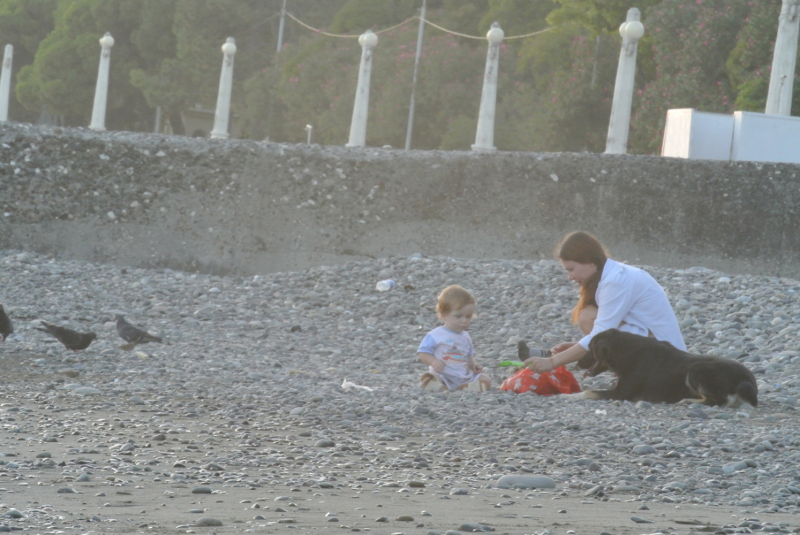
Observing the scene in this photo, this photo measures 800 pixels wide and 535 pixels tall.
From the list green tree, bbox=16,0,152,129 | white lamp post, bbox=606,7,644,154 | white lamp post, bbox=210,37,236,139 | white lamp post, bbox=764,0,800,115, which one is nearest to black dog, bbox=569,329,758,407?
white lamp post, bbox=606,7,644,154

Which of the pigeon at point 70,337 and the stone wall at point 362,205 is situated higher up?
the stone wall at point 362,205

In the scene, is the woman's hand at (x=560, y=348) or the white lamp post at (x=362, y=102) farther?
the white lamp post at (x=362, y=102)

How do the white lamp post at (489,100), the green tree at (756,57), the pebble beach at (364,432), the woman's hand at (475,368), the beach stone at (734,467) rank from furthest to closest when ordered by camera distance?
the green tree at (756,57) < the white lamp post at (489,100) < the woman's hand at (475,368) < the beach stone at (734,467) < the pebble beach at (364,432)

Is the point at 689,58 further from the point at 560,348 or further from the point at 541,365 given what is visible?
the point at 541,365

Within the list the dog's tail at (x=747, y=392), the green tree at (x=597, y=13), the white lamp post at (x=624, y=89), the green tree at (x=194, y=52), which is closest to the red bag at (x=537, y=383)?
the dog's tail at (x=747, y=392)

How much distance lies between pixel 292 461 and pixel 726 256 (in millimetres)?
10503

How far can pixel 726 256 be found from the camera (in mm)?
13664

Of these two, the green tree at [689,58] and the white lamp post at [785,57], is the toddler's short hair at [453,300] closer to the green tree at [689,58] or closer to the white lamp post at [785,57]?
the white lamp post at [785,57]

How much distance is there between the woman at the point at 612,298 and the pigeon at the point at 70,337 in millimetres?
3450

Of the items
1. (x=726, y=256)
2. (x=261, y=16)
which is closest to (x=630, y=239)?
(x=726, y=256)

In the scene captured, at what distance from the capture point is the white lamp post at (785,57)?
51.2 feet

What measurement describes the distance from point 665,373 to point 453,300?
142cm

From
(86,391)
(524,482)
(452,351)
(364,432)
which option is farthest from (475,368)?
(524,482)

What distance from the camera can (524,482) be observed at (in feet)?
13.3
